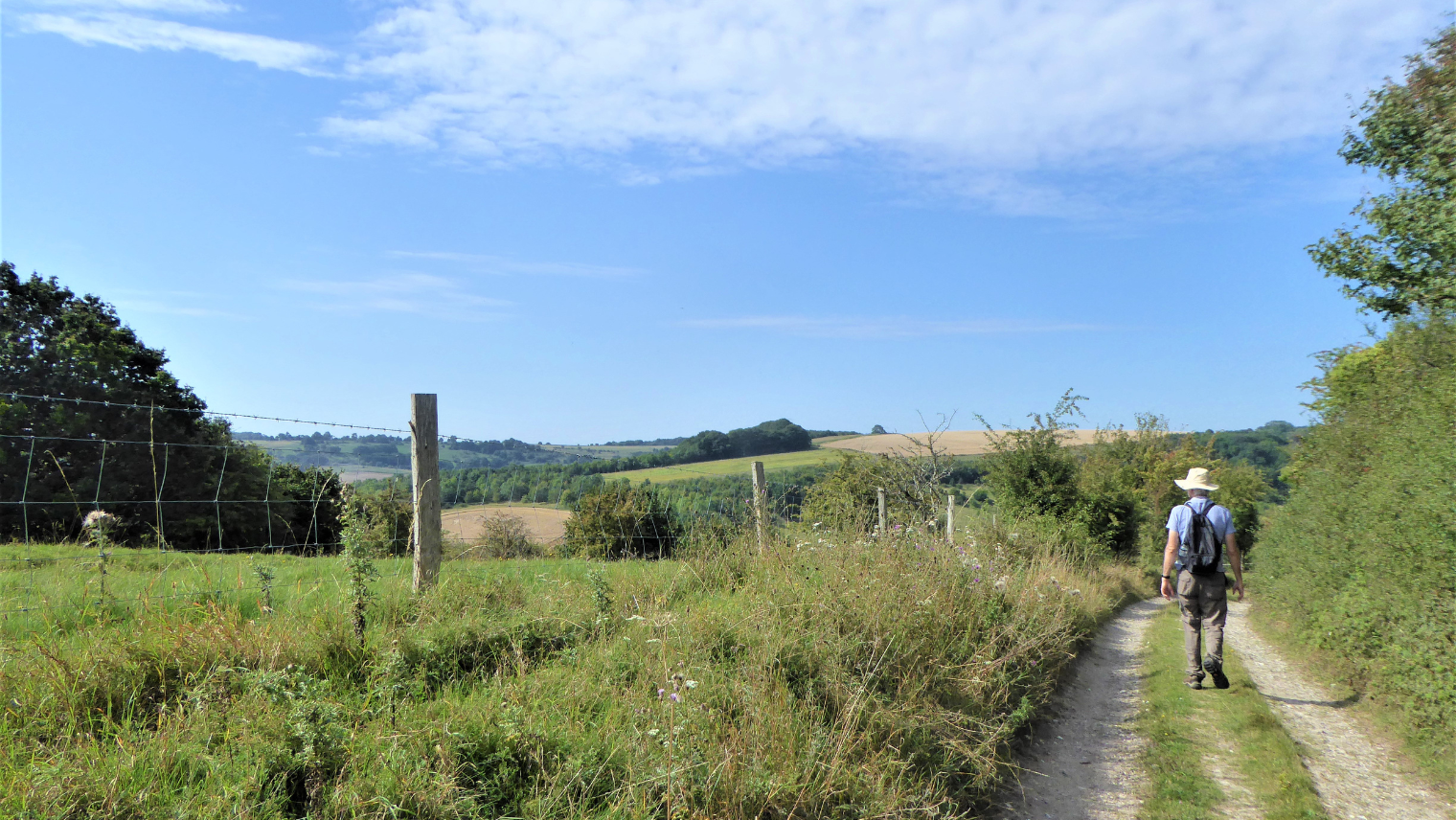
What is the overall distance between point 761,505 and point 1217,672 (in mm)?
5049

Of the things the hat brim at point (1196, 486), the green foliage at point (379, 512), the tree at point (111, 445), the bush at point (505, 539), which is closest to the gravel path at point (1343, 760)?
the hat brim at point (1196, 486)

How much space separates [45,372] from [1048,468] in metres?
30.7

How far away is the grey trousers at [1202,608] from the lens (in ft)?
25.3

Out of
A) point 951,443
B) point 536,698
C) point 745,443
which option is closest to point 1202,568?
point 536,698

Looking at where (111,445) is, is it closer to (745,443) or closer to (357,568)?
(357,568)

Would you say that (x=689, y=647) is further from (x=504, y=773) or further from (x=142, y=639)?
(x=142, y=639)

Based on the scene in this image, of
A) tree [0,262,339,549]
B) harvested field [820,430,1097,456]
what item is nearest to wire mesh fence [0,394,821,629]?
tree [0,262,339,549]

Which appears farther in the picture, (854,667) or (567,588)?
(567,588)

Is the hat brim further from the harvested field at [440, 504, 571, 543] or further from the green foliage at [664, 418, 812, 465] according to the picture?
the green foliage at [664, 418, 812, 465]

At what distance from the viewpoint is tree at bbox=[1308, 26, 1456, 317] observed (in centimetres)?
1383

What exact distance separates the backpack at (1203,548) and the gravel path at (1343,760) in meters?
1.46

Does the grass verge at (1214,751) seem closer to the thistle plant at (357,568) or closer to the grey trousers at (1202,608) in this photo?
the grey trousers at (1202,608)

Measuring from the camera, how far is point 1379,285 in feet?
55.9

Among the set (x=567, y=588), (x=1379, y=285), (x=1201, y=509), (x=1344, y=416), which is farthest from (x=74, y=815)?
(x=1379, y=285)
